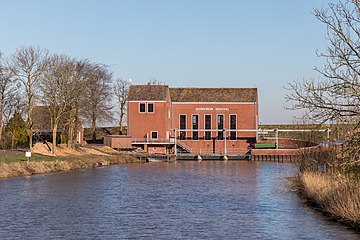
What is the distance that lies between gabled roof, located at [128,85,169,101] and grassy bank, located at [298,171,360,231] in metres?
41.6

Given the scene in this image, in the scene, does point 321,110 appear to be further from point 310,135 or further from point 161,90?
point 161,90

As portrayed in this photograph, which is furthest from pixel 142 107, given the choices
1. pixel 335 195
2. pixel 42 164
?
pixel 335 195

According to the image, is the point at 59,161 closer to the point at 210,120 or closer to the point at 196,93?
the point at 210,120

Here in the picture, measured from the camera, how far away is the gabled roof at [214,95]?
69.9 m

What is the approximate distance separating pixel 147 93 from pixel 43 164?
2790 cm

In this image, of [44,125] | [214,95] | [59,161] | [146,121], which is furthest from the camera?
[214,95]

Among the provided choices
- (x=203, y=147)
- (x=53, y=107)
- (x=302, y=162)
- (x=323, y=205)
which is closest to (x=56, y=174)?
(x=53, y=107)

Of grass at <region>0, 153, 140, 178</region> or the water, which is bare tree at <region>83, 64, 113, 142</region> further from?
the water

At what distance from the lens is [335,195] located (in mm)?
18781

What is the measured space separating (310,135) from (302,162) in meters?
1.55

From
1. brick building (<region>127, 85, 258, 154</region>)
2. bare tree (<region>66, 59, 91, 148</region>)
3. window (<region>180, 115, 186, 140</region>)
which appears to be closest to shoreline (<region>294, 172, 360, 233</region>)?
bare tree (<region>66, 59, 91, 148</region>)

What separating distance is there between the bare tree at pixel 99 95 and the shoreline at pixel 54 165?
668 cm

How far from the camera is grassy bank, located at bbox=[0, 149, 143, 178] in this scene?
1409 inches

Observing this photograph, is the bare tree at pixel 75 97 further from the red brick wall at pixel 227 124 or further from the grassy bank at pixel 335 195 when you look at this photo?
the grassy bank at pixel 335 195
